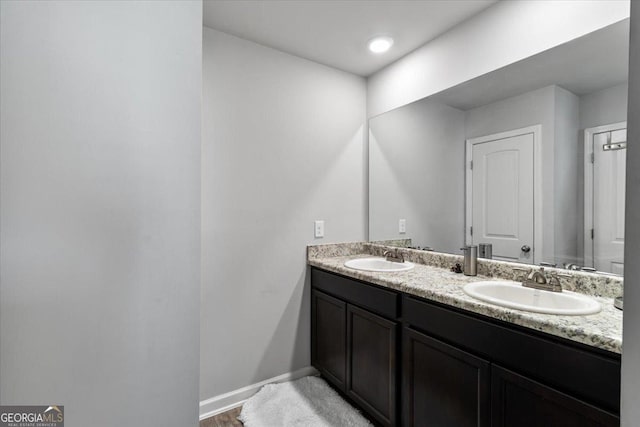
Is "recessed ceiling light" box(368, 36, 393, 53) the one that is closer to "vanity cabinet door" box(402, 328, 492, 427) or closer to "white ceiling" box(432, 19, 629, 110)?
"white ceiling" box(432, 19, 629, 110)

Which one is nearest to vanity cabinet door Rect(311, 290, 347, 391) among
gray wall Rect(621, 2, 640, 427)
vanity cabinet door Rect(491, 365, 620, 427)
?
vanity cabinet door Rect(491, 365, 620, 427)

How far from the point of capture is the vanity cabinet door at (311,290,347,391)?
199 cm

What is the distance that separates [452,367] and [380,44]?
78.2 inches

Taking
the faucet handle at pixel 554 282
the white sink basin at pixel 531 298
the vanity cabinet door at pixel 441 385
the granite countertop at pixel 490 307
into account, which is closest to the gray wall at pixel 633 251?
the granite countertop at pixel 490 307

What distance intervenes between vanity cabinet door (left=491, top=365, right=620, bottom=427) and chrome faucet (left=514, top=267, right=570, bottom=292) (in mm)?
539

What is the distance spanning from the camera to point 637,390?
47 centimetres

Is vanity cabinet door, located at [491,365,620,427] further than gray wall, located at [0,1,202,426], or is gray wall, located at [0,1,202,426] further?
vanity cabinet door, located at [491,365,620,427]

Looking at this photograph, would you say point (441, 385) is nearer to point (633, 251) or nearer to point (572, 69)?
point (633, 251)

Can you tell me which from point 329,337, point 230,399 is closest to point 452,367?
point 329,337

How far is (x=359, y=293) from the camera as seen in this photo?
1.83 metres

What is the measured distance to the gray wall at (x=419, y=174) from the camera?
2002 mm

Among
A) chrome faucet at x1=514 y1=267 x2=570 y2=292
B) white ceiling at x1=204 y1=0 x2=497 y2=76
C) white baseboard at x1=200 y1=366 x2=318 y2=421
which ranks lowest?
white baseboard at x1=200 y1=366 x2=318 y2=421

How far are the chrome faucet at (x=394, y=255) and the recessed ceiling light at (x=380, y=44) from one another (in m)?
1.47

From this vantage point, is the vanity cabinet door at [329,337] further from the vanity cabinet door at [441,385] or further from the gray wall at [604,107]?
the gray wall at [604,107]
